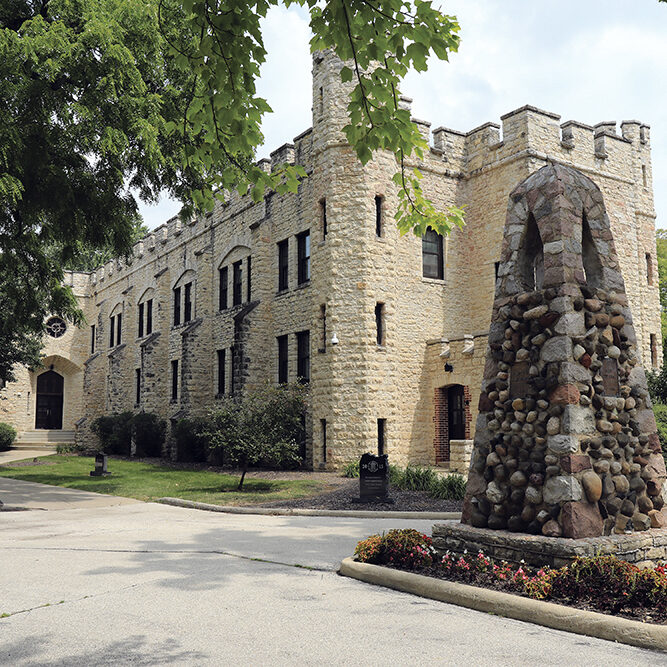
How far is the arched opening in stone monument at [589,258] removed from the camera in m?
6.94

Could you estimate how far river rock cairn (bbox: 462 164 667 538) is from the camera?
20.2ft

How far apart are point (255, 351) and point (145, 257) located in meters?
16.6

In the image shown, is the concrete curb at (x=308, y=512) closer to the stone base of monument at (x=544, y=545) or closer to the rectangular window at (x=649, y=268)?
the stone base of monument at (x=544, y=545)

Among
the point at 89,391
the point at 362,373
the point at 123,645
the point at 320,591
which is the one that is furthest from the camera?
the point at 89,391

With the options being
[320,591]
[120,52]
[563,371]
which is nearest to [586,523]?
[563,371]

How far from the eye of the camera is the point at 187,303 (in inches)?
1227

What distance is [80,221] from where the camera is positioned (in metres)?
14.2

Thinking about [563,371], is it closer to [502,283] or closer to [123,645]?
[502,283]

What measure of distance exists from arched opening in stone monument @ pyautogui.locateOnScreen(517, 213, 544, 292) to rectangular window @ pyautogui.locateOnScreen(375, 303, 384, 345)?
12413mm

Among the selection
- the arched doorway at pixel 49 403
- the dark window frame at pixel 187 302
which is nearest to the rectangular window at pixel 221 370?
the dark window frame at pixel 187 302

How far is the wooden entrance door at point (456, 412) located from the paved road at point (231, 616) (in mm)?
11878

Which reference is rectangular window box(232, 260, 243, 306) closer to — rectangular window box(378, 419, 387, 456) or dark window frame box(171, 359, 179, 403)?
dark window frame box(171, 359, 179, 403)

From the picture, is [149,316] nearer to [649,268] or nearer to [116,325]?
[116,325]

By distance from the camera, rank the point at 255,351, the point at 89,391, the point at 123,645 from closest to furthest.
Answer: the point at 123,645
the point at 255,351
the point at 89,391
